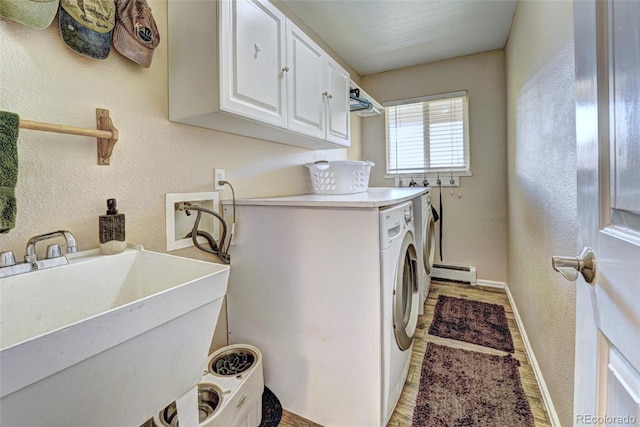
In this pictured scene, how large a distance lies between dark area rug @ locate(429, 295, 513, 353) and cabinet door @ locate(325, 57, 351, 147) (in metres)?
1.61

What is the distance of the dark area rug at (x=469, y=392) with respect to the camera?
1327 millimetres

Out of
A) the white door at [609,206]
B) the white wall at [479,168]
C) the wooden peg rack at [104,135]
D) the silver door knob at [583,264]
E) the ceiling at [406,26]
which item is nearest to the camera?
the white door at [609,206]

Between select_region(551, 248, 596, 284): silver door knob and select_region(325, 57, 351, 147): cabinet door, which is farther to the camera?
select_region(325, 57, 351, 147): cabinet door

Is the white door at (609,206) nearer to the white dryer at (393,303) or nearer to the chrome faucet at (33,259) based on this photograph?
the white dryer at (393,303)

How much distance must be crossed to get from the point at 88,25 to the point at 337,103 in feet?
4.83

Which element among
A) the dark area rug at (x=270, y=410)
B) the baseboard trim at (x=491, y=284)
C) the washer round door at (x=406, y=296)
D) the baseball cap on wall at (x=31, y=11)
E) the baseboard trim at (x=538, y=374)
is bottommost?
the dark area rug at (x=270, y=410)

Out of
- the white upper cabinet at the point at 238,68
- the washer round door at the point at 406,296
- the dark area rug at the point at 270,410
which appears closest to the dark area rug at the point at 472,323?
the washer round door at the point at 406,296

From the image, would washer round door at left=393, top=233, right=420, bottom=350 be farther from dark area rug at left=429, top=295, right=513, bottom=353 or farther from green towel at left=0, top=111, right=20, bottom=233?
green towel at left=0, top=111, right=20, bottom=233

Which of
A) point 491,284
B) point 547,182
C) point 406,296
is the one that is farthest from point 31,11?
Result: point 491,284

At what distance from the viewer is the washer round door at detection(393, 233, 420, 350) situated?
1.31 metres

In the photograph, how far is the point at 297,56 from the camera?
1.60 meters

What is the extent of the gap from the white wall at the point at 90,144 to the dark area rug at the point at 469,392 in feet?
4.96

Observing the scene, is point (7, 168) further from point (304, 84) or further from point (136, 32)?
point (304, 84)

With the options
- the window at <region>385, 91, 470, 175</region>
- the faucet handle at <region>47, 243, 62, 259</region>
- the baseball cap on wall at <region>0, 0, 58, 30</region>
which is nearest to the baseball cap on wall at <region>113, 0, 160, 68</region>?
the baseball cap on wall at <region>0, 0, 58, 30</region>
